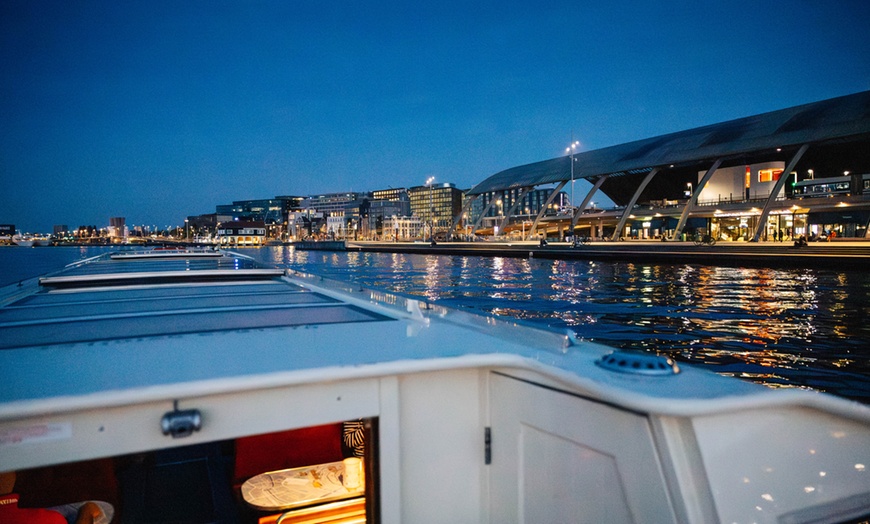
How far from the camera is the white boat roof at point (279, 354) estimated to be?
1.49 meters

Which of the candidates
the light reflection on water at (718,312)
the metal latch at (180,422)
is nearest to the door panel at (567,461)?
the metal latch at (180,422)

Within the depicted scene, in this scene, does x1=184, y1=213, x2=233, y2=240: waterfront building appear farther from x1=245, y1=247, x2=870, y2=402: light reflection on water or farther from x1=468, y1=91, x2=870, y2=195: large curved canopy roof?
x1=245, y1=247, x2=870, y2=402: light reflection on water

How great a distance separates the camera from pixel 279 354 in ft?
6.68

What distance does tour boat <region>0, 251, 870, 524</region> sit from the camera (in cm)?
146

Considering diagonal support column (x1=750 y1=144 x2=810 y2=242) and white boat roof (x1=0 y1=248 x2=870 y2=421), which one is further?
diagonal support column (x1=750 y1=144 x2=810 y2=242)

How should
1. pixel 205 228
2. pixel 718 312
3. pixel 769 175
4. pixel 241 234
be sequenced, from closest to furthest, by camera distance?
pixel 718 312, pixel 769 175, pixel 241 234, pixel 205 228

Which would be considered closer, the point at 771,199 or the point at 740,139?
the point at 771,199

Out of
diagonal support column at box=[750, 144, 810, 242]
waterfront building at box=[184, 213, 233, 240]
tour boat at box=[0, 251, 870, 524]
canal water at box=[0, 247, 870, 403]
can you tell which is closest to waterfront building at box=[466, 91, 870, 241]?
diagonal support column at box=[750, 144, 810, 242]

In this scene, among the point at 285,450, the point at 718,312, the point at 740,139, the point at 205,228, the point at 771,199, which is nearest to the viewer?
the point at 285,450

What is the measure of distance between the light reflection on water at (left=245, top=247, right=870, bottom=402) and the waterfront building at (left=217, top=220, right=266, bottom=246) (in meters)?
123

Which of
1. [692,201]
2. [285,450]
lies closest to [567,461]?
[285,450]

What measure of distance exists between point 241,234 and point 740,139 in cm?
13393

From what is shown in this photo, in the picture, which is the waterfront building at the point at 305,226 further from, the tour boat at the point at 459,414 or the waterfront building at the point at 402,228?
the tour boat at the point at 459,414

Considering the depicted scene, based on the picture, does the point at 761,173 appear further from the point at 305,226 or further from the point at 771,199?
the point at 305,226
